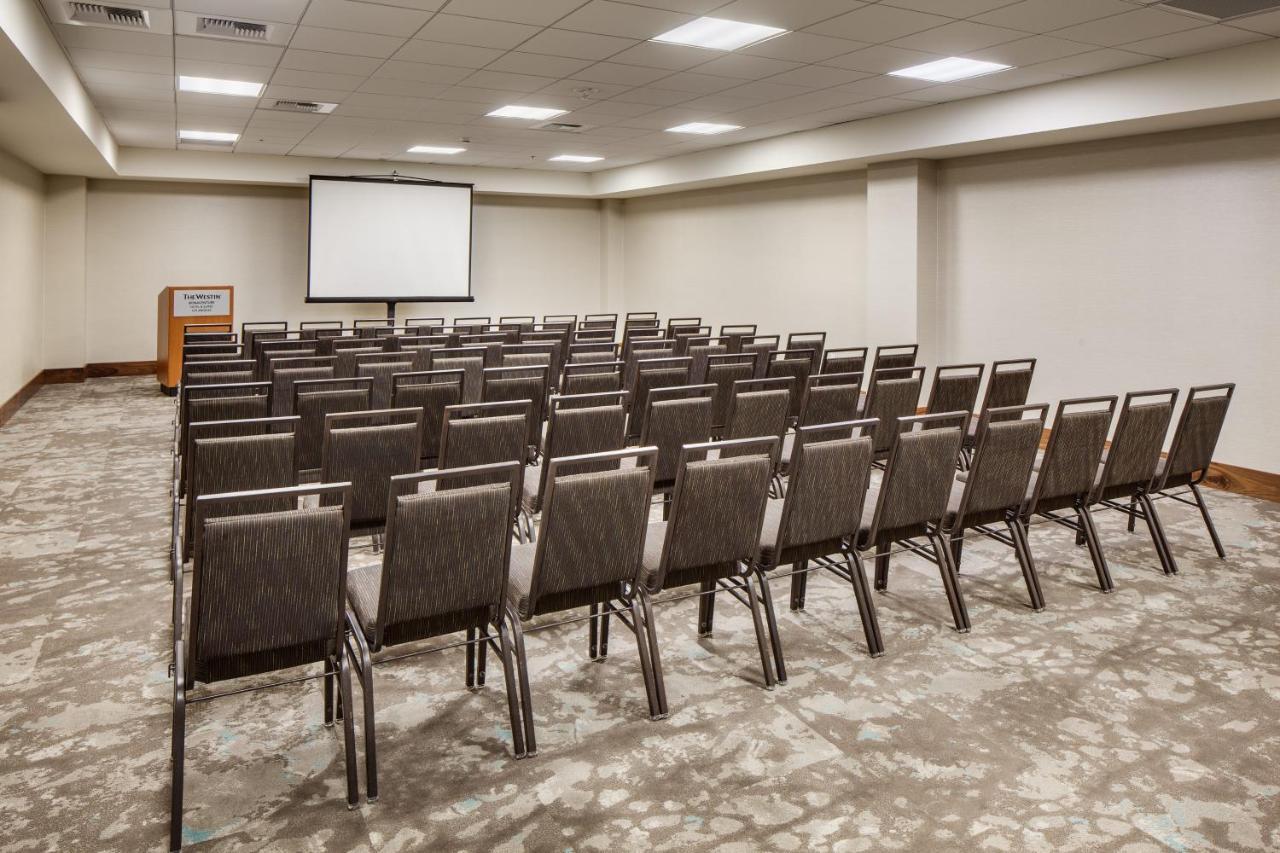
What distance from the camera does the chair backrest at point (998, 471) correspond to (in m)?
3.92

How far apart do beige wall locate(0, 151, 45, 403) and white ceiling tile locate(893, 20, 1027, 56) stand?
29.6 ft

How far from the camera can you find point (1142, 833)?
2.44 metres

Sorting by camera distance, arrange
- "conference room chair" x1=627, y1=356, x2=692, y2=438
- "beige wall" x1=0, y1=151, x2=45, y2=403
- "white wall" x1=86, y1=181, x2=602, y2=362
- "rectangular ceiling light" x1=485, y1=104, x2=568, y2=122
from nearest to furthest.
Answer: "conference room chair" x1=627, y1=356, x2=692, y2=438, "rectangular ceiling light" x1=485, y1=104, x2=568, y2=122, "beige wall" x1=0, y1=151, x2=45, y2=403, "white wall" x1=86, y1=181, x2=602, y2=362

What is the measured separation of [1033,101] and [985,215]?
1.64 metres

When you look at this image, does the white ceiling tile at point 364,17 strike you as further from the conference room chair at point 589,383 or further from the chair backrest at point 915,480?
the chair backrest at point 915,480

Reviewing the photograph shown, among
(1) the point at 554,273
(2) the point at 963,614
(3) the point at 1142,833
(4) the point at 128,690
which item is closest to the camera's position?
(3) the point at 1142,833

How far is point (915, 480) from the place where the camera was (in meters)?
3.71

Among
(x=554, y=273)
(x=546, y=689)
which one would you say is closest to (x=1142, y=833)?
(x=546, y=689)

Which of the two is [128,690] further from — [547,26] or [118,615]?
[547,26]

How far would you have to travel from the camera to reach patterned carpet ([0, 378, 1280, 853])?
8.05 feet

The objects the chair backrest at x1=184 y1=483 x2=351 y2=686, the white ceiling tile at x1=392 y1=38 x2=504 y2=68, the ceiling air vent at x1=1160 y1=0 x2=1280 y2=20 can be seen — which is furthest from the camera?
the white ceiling tile at x1=392 y1=38 x2=504 y2=68

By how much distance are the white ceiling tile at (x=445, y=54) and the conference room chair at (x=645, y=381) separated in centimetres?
274

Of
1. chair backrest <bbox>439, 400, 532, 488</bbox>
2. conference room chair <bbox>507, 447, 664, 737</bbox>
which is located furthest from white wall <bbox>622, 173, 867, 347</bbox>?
conference room chair <bbox>507, 447, 664, 737</bbox>

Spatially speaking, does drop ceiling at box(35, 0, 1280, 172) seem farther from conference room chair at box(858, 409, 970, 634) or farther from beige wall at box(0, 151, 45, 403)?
conference room chair at box(858, 409, 970, 634)
